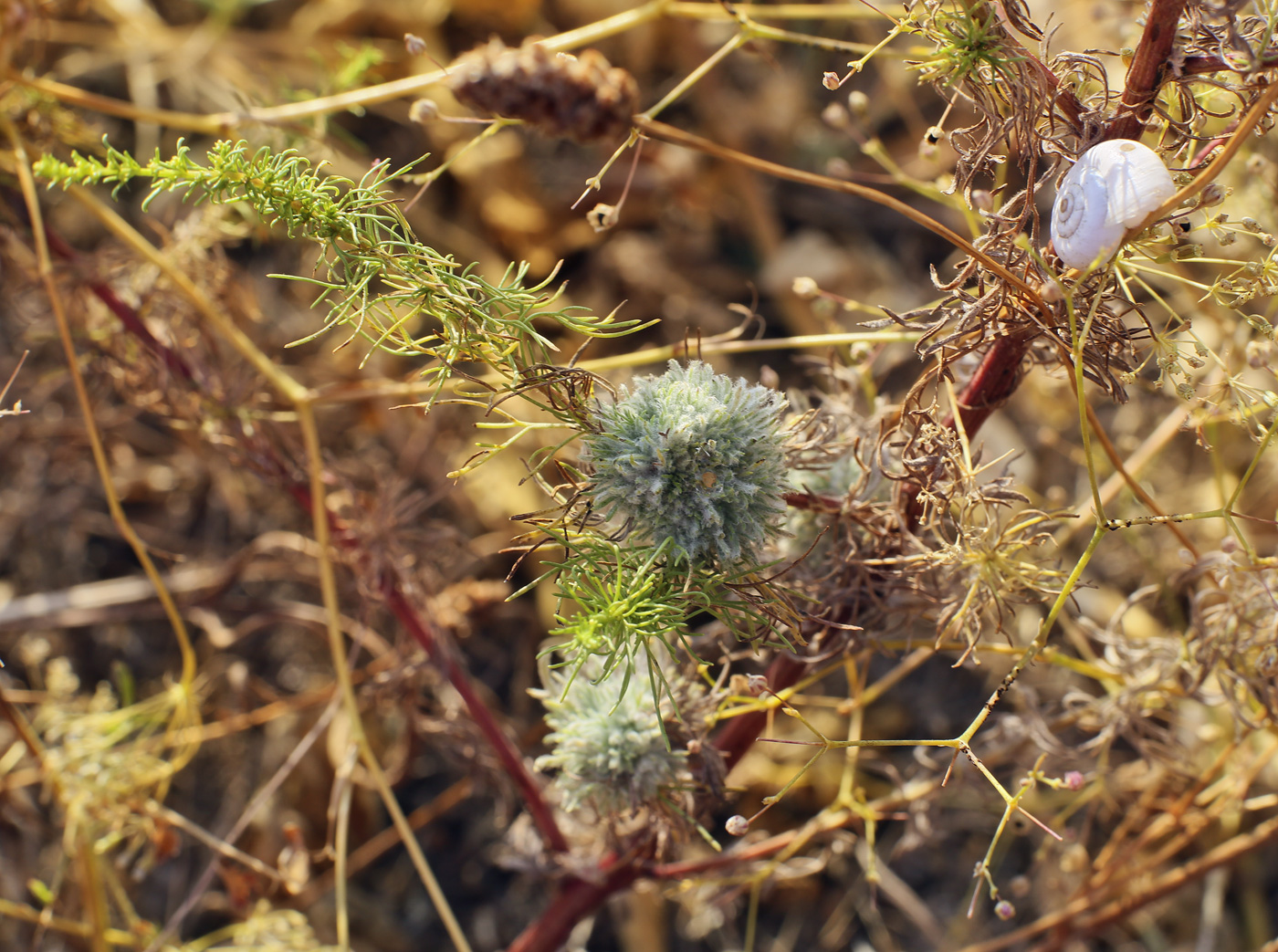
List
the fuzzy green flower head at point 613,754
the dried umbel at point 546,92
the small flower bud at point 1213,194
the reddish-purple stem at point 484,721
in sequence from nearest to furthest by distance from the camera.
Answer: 1. the dried umbel at point 546,92
2. the small flower bud at point 1213,194
3. the fuzzy green flower head at point 613,754
4. the reddish-purple stem at point 484,721

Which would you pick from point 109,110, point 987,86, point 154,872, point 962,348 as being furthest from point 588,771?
point 154,872

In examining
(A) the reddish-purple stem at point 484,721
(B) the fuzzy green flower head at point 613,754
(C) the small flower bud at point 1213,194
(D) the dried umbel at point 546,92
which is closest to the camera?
(D) the dried umbel at point 546,92

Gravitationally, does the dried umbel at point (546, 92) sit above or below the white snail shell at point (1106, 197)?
above

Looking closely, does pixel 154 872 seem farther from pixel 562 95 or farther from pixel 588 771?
pixel 562 95

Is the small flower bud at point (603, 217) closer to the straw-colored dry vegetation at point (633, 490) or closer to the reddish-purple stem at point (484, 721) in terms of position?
the straw-colored dry vegetation at point (633, 490)

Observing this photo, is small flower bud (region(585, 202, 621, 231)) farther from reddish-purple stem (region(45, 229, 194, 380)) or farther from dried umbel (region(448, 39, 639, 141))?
reddish-purple stem (region(45, 229, 194, 380))

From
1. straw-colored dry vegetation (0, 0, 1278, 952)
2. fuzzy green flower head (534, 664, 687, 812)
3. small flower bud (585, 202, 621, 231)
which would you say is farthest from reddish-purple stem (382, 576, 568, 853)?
small flower bud (585, 202, 621, 231)

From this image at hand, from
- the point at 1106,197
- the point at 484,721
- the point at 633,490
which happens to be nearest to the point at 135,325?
the point at 484,721

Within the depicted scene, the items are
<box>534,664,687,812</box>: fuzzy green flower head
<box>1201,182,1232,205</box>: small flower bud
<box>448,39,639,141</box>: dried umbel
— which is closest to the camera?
<box>448,39,639,141</box>: dried umbel

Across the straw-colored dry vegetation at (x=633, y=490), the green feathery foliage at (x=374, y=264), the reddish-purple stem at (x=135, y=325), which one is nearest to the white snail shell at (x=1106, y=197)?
the straw-colored dry vegetation at (x=633, y=490)
